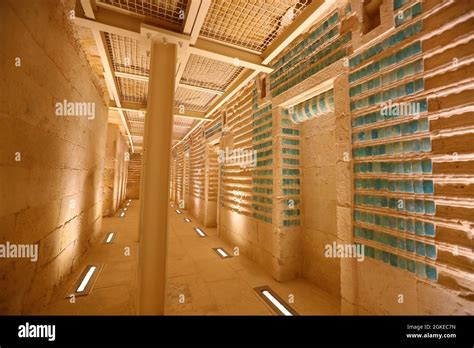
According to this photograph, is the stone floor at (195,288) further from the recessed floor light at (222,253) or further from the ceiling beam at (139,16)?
the ceiling beam at (139,16)

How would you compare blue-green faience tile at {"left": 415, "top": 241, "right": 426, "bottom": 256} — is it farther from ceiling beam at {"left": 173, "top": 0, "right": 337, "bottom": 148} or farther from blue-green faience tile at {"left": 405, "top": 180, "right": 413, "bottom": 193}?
ceiling beam at {"left": 173, "top": 0, "right": 337, "bottom": 148}

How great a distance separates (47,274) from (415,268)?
197 inches

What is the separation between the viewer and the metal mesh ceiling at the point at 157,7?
3.00 m

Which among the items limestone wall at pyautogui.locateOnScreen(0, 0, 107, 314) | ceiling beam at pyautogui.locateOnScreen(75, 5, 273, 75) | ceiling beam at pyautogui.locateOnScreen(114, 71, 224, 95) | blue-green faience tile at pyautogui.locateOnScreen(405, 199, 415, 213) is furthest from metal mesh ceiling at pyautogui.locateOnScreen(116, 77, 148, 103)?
blue-green faience tile at pyautogui.locateOnScreen(405, 199, 415, 213)

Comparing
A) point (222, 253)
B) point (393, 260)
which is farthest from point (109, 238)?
point (393, 260)

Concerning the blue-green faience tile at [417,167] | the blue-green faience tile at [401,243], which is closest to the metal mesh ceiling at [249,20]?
the blue-green faience tile at [417,167]

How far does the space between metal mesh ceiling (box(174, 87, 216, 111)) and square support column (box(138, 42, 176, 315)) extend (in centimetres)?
368

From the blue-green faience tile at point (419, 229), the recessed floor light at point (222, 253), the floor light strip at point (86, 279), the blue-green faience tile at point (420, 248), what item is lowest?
the recessed floor light at point (222, 253)

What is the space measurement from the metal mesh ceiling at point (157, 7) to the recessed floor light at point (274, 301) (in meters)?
4.84

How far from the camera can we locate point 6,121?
2.13 meters

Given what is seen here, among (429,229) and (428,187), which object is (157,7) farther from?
(429,229)

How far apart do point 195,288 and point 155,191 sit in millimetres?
2257
